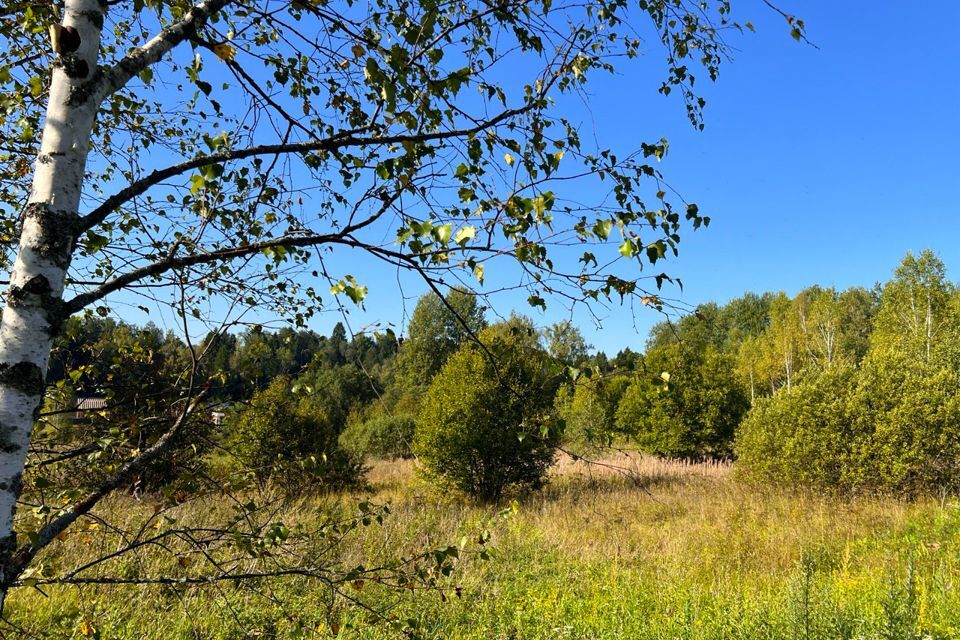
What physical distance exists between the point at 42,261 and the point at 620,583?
6.21 meters

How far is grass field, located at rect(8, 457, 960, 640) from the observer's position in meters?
3.65

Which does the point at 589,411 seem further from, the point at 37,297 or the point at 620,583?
the point at 37,297

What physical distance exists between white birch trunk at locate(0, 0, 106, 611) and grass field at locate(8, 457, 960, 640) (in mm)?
859

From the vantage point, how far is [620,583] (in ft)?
18.8

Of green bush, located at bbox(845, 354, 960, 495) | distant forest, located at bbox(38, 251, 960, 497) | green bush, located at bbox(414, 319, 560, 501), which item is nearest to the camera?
distant forest, located at bbox(38, 251, 960, 497)

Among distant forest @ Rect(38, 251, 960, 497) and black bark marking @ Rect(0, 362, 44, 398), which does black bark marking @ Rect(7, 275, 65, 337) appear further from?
distant forest @ Rect(38, 251, 960, 497)

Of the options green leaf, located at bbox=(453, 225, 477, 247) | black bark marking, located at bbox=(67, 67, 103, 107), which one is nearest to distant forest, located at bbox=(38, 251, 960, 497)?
green leaf, located at bbox=(453, 225, 477, 247)

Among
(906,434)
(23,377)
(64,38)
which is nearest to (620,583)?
(23,377)

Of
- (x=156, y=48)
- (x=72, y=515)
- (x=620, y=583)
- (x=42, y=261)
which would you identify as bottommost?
(x=620, y=583)

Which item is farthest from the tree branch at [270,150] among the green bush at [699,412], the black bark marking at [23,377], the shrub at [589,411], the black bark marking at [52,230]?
the shrub at [589,411]

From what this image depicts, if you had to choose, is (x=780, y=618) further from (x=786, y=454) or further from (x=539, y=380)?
(x=786, y=454)

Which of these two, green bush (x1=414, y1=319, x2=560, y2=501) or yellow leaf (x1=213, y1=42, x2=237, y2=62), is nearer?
yellow leaf (x1=213, y1=42, x2=237, y2=62)

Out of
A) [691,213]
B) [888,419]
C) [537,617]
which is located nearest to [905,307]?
[888,419]

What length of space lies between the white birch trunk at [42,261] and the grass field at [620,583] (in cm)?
86
